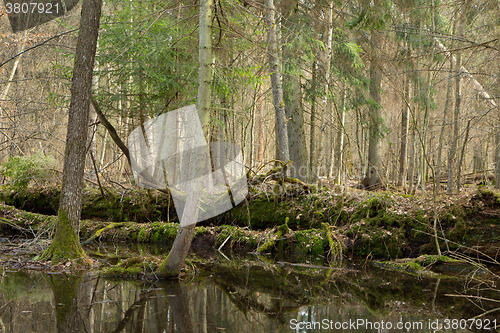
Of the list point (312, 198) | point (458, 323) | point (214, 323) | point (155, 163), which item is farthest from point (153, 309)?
point (155, 163)

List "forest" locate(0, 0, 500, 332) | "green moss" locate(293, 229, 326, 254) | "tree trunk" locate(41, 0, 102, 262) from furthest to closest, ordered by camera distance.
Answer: "green moss" locate(293, 229, 326, 254)
"tree trunk" locate(41, 0, 102, 262)
"forest" locate(0, 0, 500, 332)

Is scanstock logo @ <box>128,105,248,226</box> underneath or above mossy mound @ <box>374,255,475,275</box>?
above

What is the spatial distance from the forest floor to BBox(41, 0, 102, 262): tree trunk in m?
0.36

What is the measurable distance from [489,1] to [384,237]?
4.64 m

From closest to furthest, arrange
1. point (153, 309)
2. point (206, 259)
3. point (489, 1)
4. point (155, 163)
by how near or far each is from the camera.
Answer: point (153, 309) → point (489, 1) → point (206, 259) → point (155, 163)

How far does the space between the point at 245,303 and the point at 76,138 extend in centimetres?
405

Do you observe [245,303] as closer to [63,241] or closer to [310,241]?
[63,241]

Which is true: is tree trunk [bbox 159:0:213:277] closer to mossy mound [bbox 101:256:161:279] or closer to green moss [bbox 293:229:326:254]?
mossy mound [bbox 101:256:161:279]

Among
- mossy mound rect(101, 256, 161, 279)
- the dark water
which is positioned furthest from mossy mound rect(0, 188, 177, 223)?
the dark water

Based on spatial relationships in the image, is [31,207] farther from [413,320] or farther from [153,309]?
[413,320]

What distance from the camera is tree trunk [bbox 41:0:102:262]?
20.8 ft

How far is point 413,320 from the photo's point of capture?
4012mm

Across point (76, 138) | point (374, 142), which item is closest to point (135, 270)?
point (76, 138)

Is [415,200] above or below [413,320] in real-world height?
above
